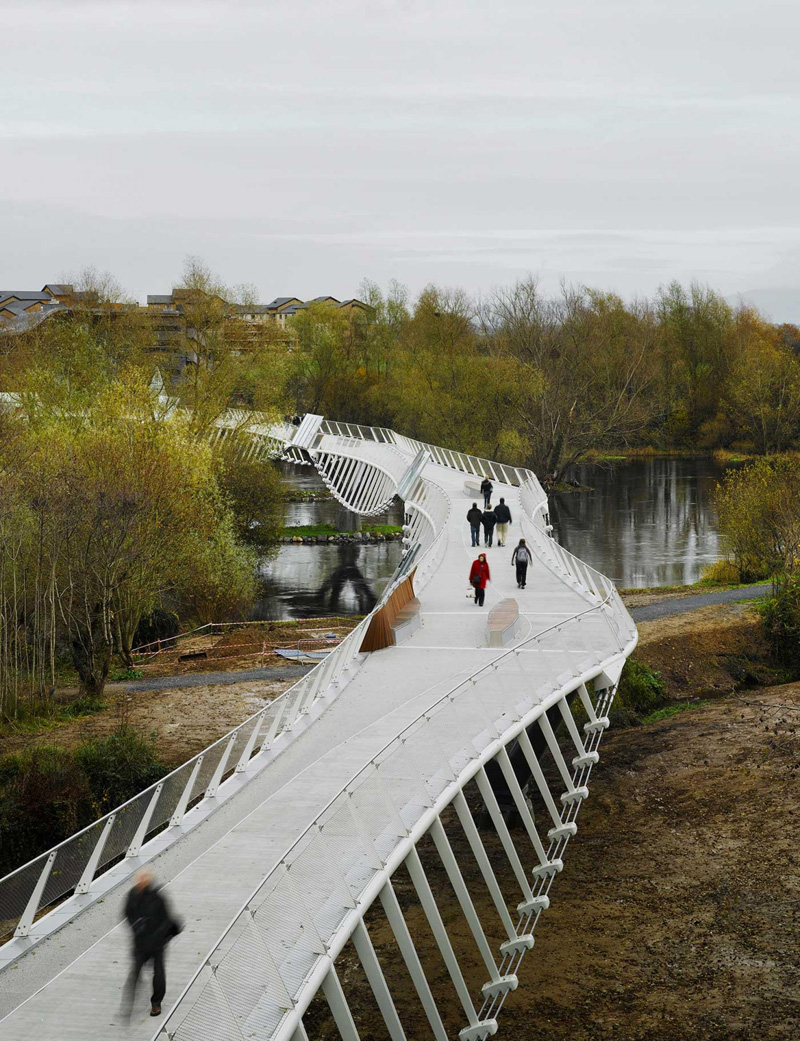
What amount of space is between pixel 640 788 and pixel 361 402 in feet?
268

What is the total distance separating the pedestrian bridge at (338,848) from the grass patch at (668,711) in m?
5.32

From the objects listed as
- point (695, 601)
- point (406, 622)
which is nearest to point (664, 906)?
point (406, 622)

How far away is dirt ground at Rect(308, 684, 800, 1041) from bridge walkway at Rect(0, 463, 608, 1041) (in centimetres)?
375

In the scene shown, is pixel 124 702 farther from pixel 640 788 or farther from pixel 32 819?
pixel 640 788

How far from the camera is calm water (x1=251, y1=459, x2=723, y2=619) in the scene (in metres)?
49.8

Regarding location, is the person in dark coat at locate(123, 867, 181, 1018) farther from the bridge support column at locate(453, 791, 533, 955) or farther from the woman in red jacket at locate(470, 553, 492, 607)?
the woman in red jacket at locate(470, 553, 492, 607)

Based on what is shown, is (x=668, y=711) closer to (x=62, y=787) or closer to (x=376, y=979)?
(x=62, y=787)

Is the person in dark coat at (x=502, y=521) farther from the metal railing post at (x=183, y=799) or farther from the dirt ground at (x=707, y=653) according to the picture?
the metal railing post at (x=183, y=799)

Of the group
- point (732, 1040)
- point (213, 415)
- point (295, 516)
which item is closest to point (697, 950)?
point (732, 1040)

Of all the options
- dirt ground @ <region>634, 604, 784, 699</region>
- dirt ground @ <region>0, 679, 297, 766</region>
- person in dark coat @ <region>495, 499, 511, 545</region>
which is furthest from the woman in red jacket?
dirt ground @ <region>634, 604, 784, 699</region>

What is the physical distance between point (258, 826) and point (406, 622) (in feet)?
33.3

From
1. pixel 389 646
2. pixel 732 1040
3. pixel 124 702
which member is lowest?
pixel 732 1040

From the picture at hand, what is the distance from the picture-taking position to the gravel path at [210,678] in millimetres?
31984

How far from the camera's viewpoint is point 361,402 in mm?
105188
